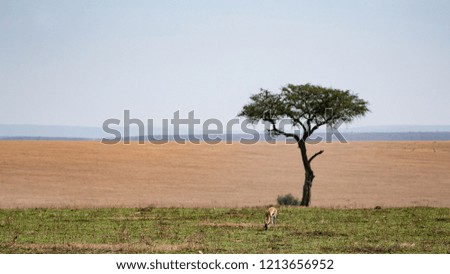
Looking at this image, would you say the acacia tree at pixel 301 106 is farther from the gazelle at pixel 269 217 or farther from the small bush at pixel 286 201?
the gazelle at pixel 269 217

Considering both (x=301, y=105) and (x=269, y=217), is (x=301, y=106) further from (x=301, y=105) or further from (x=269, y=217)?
(x=269, y=217)

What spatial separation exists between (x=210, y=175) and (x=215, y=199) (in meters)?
18.8

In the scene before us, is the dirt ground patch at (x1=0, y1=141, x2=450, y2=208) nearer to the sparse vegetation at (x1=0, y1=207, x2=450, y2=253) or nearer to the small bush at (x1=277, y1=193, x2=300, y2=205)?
the small bush at (x1=277, y1=193, x2=300, y2=205)

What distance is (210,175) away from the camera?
68500 millimetres

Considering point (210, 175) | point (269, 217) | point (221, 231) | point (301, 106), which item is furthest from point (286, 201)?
point (210, 175)

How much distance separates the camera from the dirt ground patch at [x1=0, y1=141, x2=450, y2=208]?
1898 inches

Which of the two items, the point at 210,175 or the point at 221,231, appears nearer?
the point at 221,231

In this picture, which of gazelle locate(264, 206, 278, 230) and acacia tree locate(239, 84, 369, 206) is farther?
acacia tree locate(239, 84, 369, 206)

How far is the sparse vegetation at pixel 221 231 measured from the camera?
1940 centimetres

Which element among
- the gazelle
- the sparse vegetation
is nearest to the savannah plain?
the sparse vegetation

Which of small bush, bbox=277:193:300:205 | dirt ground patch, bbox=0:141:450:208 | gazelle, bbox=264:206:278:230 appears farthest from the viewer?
dirt ground patch, bbox=0:141:450:208

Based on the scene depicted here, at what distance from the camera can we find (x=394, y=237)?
73.9 ft

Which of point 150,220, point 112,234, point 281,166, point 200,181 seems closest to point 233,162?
point 281,166

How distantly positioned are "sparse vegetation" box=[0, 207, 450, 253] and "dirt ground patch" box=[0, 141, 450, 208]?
26.6ft
